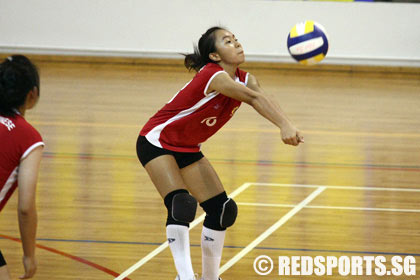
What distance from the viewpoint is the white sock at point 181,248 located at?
3.63 meters

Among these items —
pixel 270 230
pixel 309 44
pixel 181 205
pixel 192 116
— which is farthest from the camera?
pixel 270 230

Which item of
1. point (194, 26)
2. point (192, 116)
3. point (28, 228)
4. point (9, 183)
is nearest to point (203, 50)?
point (192, 116)

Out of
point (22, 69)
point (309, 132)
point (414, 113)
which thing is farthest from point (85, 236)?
point (414, 113)

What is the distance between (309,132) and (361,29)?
5289mm

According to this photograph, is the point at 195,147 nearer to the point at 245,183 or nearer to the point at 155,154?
the point at 155,154

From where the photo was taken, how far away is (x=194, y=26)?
13.8 meters

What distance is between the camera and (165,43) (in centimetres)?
1387

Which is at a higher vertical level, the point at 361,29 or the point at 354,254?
the point at 361,29

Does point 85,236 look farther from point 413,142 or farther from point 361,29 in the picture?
point 361,29

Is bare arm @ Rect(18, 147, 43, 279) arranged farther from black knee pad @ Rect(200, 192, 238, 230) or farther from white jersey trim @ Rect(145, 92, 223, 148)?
black knee pad @ Rect(200, 192, 238, 230)

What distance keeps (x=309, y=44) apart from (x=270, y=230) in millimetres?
1507
